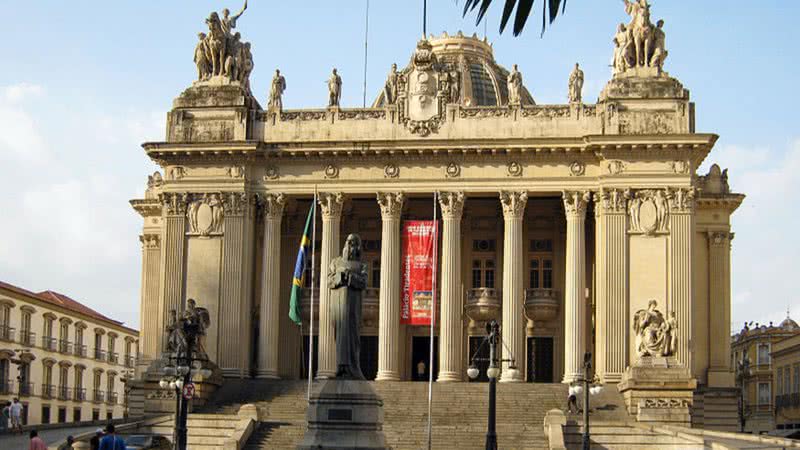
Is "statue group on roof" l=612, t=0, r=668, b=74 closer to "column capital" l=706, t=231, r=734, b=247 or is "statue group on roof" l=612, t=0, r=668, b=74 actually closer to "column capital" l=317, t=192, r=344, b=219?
"column capital" l=706, t=231, r=734, b=247

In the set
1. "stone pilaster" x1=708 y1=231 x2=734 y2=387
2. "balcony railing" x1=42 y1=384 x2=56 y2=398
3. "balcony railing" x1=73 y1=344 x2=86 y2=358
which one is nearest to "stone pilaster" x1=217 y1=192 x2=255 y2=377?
"stone pilaster" x1=708 y1=231 x2=734 y2=387

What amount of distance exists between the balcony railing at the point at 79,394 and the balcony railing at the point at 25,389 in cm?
696

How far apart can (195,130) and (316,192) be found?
5802mm

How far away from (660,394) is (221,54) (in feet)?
76.3

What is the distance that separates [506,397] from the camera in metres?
46.1

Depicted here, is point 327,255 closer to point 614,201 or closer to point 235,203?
point 235,203

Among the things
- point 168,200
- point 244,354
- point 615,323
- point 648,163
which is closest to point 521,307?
point 615,323

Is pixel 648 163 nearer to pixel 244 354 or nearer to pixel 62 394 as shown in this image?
pixel 244 354

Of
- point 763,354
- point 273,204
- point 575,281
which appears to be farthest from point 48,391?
point 763,354

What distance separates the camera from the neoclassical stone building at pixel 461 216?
48.5 metres

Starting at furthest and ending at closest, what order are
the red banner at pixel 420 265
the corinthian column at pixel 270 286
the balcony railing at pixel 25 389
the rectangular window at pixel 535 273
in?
1. the balcony railing at pixel 25 389
2. the rectangular window at pixel 535 273
3. the corinthian column at pixel 270 286
4. the red banner at pixel 420 265

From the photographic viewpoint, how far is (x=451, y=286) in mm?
49969

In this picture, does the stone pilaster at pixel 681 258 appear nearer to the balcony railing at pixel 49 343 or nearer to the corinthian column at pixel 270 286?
the corinthian column at pixel 270 286

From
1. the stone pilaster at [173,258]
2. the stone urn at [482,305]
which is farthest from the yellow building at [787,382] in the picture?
the stone pilaster at [173,258]
